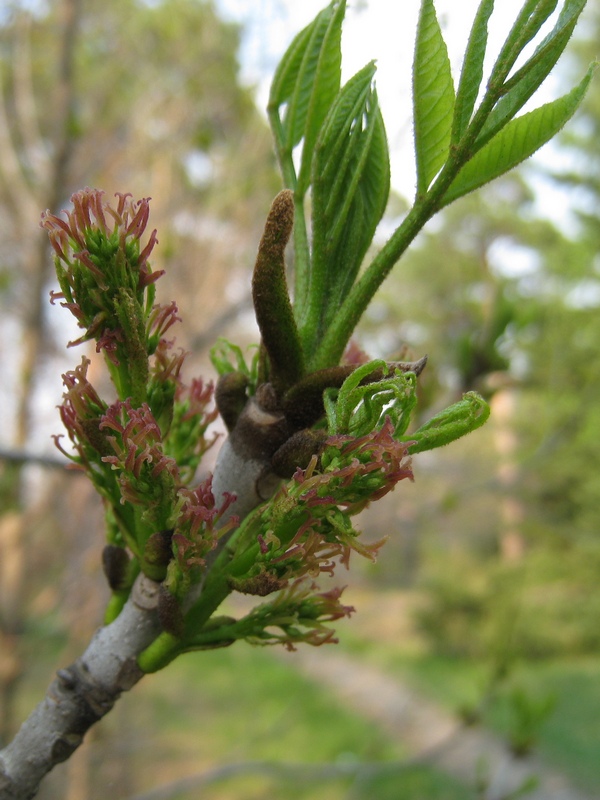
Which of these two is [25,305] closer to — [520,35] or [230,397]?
[230,397]

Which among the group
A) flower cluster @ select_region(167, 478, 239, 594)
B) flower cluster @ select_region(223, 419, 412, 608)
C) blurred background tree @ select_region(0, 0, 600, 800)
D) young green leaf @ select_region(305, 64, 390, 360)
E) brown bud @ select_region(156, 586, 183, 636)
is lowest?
brown bud @ select_region(156, 586, 183, 636)

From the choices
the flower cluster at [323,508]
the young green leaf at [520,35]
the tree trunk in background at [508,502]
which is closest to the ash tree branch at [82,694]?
the flower cluster at [323,508]


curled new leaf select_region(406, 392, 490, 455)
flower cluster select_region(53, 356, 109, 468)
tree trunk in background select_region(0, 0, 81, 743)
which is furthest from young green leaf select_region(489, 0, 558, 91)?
tree trunk in background select_region(0, 0, 81, 743)

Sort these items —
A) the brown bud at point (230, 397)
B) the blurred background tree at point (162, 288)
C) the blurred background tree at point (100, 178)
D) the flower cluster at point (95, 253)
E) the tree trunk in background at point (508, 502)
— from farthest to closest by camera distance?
the tree trunk in background at point (508, 502) < the blurred background tree at point (100, 178) < the blurred background tree at point (162, 288) < the brown bud at point (230, 397) < the flower cluster at point (95, 253)

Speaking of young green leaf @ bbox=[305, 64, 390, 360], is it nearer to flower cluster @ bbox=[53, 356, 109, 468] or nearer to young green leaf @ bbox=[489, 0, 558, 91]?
young green leaf @ bbox=[489, 0, 558, 91]

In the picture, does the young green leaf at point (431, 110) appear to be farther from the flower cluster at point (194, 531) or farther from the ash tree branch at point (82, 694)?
the ash tree branch at point (82, 694)

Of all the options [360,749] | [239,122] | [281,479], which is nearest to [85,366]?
[281,479]
